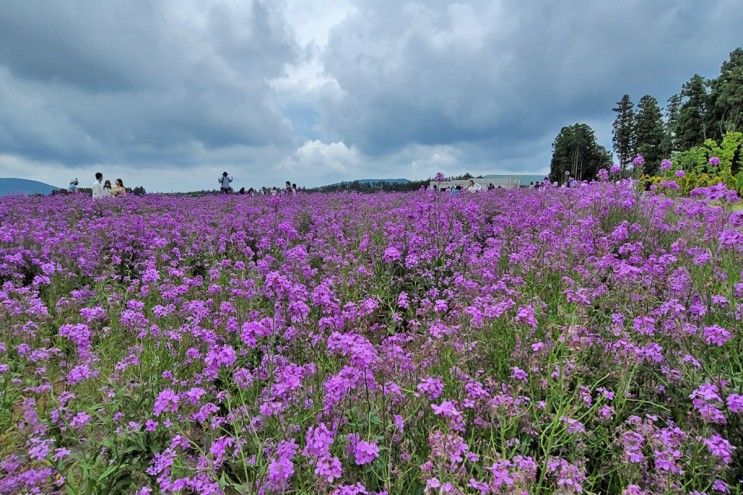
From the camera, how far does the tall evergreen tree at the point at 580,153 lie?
8025cm

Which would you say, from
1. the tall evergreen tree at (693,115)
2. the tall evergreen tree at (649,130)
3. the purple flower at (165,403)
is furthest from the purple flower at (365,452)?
the tall evergreen tree at (649,130)

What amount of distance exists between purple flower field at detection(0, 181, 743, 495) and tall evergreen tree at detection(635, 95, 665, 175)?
227ft

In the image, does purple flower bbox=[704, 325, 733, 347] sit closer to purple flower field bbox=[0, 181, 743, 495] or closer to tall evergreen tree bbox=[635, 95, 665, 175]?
purple flower field bbox=[0, 181, 743, 495]

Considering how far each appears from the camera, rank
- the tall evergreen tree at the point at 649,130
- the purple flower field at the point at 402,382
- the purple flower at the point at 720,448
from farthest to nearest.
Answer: the tall evergreen tree at the point at 649,130 → the purple flower field at the point at 402,382 → the purple flower at the point at 720,448

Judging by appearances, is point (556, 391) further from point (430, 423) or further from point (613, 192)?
point (613, 192)

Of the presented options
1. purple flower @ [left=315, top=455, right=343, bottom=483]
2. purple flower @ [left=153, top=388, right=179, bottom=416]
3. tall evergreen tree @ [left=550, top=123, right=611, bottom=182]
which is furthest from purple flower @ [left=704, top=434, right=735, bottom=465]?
tall evergreen tree @ [left=550, top=123, right=611, bottom=182]

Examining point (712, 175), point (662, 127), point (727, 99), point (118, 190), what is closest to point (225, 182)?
point (118, 190)

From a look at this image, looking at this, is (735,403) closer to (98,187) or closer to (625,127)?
(98,187)

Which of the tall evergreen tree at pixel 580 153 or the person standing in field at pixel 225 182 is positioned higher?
the tall evergreen tree at pixel 580 153

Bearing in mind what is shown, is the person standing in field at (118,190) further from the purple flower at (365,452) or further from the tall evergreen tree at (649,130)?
the tall evergreen tree at (649,130)

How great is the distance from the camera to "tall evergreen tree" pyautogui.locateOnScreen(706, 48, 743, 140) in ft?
137

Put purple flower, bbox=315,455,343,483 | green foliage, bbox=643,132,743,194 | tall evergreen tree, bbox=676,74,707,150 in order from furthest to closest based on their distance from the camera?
tall evergreen tree, bbox=676,74,707,150
green foliage, bbox=643,132,743,194
purple flower, bbox=315,455,343,483

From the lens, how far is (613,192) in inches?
301

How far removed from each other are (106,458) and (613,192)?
7960mm
